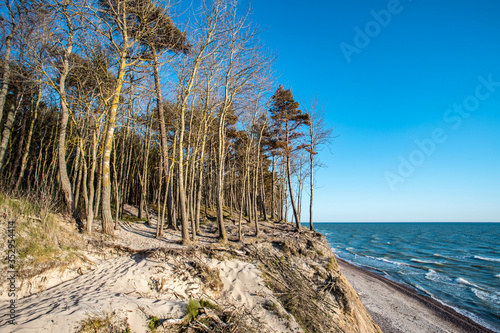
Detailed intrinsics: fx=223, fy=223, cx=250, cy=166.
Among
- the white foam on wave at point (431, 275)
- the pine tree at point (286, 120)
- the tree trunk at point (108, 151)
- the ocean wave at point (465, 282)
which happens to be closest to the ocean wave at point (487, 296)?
the ocean wave at point (465, 282)

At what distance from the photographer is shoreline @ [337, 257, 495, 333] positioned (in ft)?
35.9

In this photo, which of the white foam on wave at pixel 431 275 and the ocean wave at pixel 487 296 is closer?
the ocean wave at pixel 487 296

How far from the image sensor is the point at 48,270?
527 cm

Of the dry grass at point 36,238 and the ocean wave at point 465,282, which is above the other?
the dry grass at point 36,238

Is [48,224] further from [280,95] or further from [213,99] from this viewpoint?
[280,95]

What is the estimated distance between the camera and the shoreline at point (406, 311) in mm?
10938

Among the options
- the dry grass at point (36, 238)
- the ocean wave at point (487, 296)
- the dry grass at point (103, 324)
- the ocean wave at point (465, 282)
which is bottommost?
the ocean wave at point (465, 282)

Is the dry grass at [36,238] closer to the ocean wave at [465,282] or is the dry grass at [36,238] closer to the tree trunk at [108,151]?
the tree trunk at [108,151]

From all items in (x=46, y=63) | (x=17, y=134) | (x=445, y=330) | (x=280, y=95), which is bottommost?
(x=445, y=330)

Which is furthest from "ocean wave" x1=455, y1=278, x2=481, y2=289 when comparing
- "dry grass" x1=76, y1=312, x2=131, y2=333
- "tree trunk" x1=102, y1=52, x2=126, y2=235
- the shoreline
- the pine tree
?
"tree trunk" x1=102, y1=52, x2=126, y2=235

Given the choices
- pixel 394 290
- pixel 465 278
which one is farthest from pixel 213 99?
pixel 465 278

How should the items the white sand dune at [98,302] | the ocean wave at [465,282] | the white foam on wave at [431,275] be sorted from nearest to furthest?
the white sand dune at [98,302]
the ocean wave at [465,282]
the white foam on wave at [431,275]

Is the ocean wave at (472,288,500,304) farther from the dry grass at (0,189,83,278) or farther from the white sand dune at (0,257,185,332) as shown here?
the dry grass at (0,189,83,278)

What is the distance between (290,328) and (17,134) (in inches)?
790
